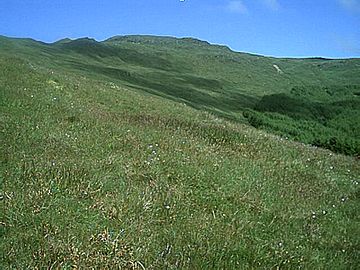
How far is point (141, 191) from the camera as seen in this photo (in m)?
8.95

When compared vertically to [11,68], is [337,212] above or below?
below

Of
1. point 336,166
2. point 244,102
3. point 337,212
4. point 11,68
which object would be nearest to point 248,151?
point 336,166

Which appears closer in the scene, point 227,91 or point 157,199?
point 157,199

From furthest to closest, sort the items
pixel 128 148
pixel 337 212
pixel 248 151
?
pixel 248 151
pixel 128 148
pixel 337 212

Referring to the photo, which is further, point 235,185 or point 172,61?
point 172,61

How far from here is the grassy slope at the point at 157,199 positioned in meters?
6.43

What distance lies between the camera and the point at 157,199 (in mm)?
8688

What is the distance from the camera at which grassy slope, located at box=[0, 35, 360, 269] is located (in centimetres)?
643

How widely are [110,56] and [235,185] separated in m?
98.6

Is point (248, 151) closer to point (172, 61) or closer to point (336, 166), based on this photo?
point (336, 166)

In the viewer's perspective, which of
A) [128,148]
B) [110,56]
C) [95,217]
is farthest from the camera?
[110,56]

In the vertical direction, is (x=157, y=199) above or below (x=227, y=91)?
below

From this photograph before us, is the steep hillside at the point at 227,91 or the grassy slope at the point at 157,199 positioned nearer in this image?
the grassy slope at the point at 157,199

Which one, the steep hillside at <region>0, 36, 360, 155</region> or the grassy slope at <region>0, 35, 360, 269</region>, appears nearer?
the grassy slope at <region>0, 35, 360, 269</region>
